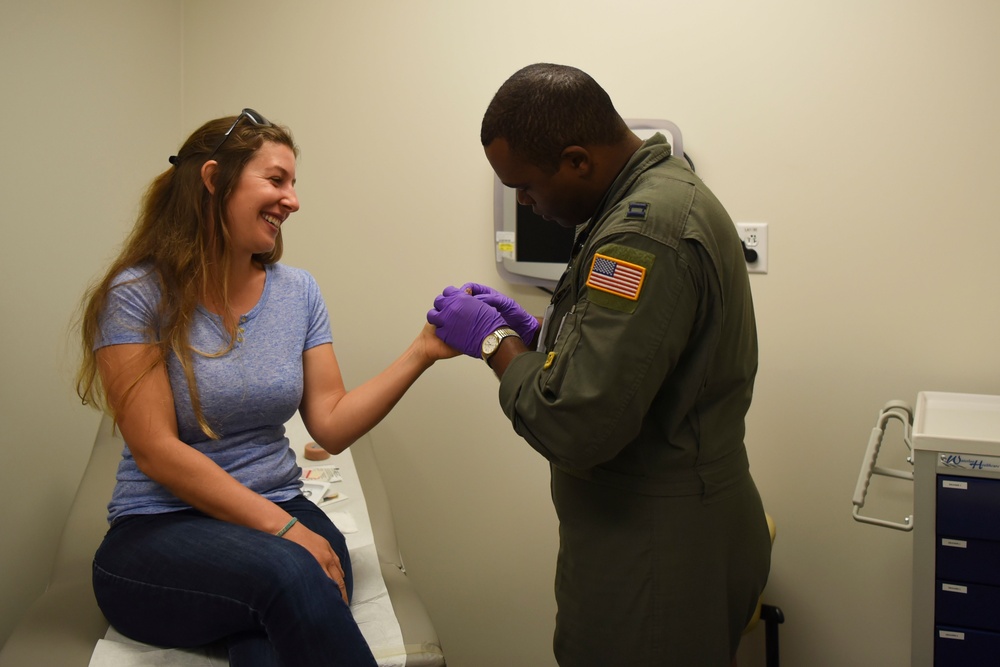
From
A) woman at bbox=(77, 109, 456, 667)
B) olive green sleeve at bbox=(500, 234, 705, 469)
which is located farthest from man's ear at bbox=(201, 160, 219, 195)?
olive green sleeve at bbox=(500, 234, 705, 469)

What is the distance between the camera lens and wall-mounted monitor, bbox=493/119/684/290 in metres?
2.11

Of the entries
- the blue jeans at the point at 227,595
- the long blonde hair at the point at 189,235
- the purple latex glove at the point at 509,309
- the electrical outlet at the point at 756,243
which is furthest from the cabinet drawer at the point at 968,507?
the long blonde hair at the point at 189,235

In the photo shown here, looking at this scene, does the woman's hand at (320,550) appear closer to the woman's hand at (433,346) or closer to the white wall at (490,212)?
the woman's hand at (433,346)

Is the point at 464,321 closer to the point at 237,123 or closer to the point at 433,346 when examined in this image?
the point at 433,346

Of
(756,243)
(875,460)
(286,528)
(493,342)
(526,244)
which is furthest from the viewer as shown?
(526,244)

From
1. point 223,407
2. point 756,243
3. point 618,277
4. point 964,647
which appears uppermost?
point 756,243

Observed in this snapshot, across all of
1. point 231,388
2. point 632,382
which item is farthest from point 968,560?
point 231,388

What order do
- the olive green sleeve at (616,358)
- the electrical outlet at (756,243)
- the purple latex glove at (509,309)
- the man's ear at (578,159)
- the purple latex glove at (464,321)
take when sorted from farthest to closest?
the electrical outlet at (756,243) → the purple latex glove at (509,309) → the purple latex glove at (464,321) → the man's ear at (578,159) → the olive green sleeve at (616,358)

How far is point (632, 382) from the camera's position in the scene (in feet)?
3.50

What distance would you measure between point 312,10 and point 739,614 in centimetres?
199

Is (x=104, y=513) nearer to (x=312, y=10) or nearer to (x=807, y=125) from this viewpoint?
(x=312, y=10)

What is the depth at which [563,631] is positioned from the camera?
130 cm

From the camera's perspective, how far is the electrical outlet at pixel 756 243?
2.02 meters

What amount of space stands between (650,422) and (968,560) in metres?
0.77
